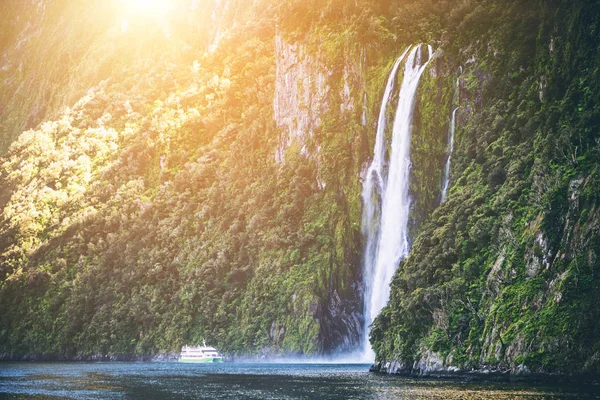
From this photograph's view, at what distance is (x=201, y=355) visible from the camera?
115312 mm

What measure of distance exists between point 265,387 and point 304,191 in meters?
58.6

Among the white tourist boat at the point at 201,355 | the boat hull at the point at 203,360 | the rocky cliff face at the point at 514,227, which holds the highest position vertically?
the rocky cliff face at the point at 514,227

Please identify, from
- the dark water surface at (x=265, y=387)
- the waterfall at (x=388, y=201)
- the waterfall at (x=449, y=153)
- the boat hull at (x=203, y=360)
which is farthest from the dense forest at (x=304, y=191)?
the dark water surface at (x=265, y=387)

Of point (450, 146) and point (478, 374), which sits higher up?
point (450, 146)

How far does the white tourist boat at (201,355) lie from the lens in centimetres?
11475

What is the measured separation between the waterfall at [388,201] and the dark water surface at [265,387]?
17264 millimetres

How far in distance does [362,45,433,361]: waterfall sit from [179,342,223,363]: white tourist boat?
2163 cm

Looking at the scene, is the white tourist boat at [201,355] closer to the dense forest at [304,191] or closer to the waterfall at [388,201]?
the dense forest at [304,191]

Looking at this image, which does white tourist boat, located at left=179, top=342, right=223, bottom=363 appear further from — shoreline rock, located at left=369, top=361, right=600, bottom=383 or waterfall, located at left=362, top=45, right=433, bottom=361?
shoreline rock, located at left=369, top=361, right=600, bottom=383

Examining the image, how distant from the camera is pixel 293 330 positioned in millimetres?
109062

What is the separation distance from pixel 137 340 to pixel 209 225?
761 inches

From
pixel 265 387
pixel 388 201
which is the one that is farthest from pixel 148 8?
pixel 265 387

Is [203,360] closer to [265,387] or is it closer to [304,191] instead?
[304,191]

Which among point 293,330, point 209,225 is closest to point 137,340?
point 209,225
